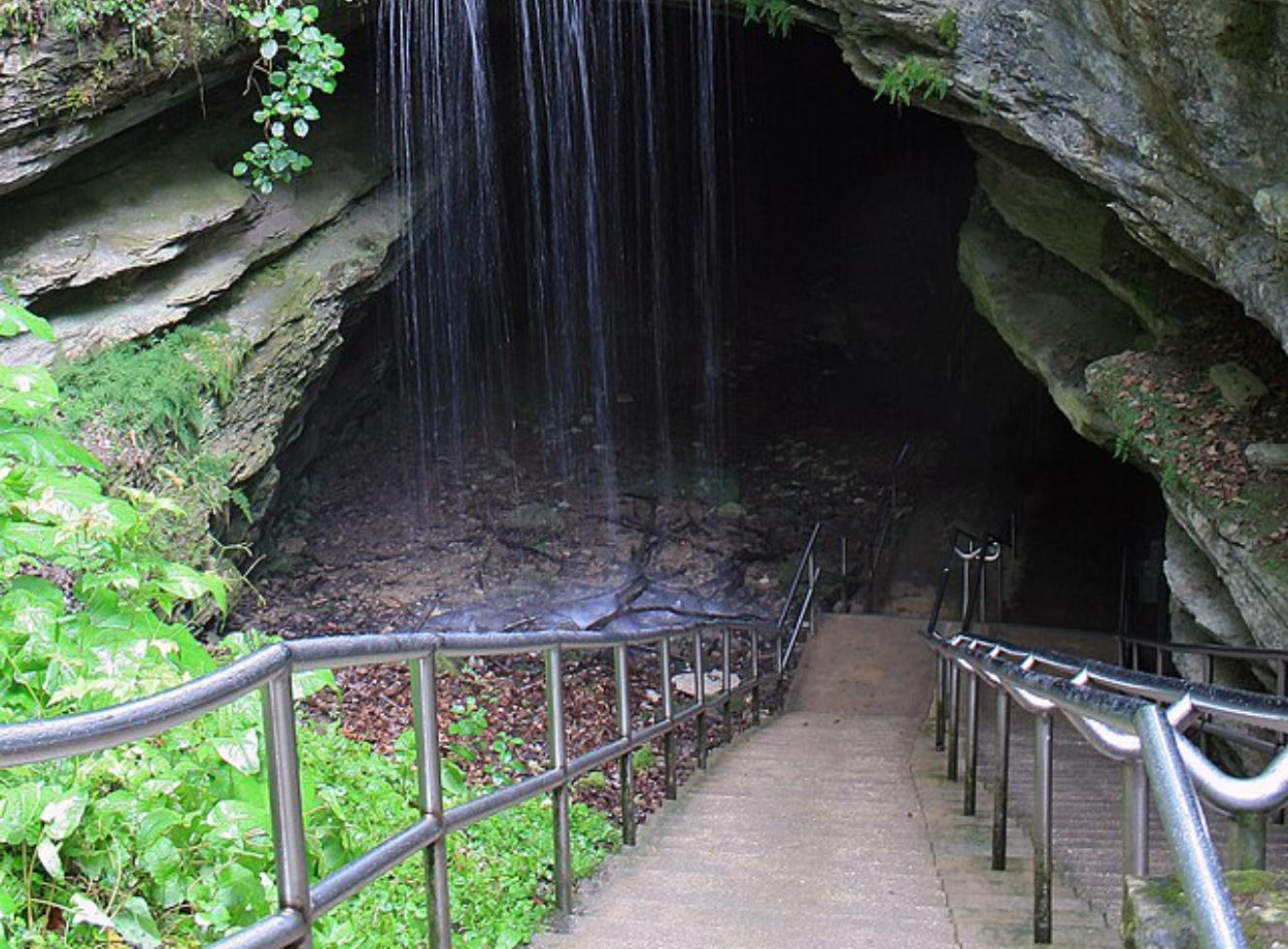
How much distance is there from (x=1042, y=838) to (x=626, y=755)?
1705 mm

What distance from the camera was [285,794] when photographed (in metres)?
1.75

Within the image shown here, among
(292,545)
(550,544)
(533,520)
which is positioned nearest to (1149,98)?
(550,544)

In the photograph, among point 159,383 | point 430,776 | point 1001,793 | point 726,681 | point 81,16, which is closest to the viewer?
point 430,776

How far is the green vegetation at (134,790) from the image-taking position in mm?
2059

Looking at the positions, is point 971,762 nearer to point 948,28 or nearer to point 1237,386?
point 1237,386

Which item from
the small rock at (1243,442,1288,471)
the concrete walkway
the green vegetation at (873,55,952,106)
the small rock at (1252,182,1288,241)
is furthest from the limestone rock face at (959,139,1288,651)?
the concrete walkway

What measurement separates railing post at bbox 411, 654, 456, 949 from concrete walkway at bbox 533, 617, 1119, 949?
2.41 ft

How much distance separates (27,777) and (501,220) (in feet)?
40.2

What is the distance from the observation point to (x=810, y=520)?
13508 millimetres

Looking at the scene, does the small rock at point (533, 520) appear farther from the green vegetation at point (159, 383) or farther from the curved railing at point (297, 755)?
the curved railing at point (297, 755)

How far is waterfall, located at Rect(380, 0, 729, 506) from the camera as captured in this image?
1139 cm

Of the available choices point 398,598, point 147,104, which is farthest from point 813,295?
point 147,104

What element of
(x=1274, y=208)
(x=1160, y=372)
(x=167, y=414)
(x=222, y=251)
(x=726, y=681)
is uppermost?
(x=222, y=251)

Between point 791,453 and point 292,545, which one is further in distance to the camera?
point 791,453
